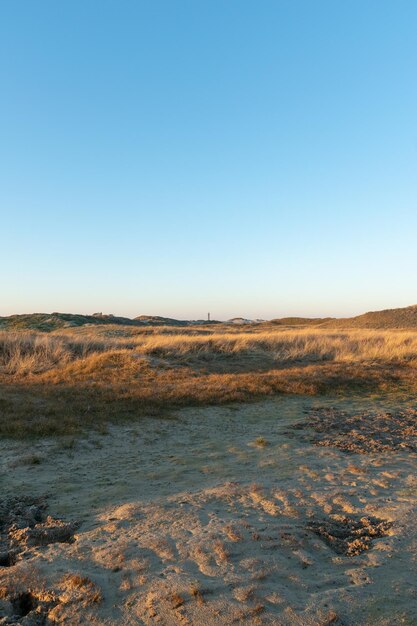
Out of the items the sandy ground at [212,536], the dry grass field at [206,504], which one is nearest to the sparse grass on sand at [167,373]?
the dry grass field at [206,504]

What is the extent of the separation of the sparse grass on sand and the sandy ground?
85.4 inches

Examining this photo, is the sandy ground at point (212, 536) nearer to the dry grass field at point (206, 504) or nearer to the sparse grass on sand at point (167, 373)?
the dry grass field at point (206, 504)

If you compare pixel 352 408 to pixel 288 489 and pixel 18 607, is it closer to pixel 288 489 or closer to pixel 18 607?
pixel 288 489

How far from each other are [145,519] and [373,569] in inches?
87.9

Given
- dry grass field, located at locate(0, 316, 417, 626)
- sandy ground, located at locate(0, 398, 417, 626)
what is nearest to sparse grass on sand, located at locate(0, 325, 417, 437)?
dry grass field, located at locate(0, 316, 417, 626)

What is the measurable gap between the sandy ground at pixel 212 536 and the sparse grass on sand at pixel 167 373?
2.17 metres

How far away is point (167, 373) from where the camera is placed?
51.5 ft

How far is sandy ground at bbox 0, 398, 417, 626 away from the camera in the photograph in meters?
3.32

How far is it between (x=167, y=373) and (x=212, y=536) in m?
11.4

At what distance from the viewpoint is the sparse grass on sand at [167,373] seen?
10.3m

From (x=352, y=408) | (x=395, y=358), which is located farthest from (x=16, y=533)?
(x=395, y=358)

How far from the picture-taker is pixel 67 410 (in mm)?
10055

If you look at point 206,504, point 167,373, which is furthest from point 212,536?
point 167,373

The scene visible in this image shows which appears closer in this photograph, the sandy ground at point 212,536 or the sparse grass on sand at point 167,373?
the sandy ground at point 212,536
